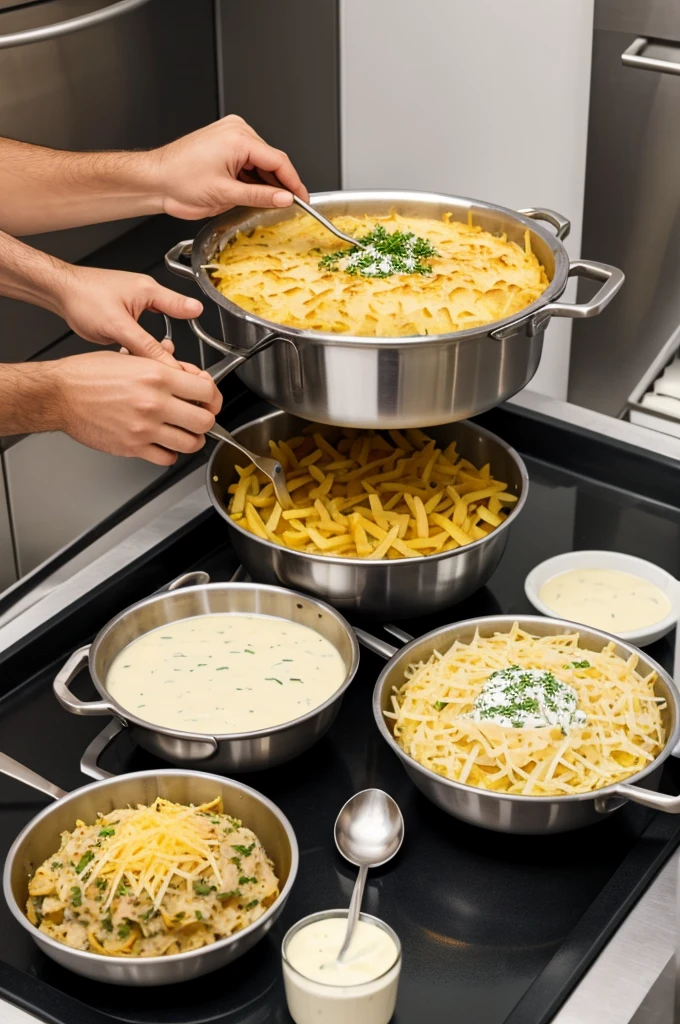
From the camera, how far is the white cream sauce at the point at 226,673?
5.05 ft

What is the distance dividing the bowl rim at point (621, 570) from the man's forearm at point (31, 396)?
739 millimetres

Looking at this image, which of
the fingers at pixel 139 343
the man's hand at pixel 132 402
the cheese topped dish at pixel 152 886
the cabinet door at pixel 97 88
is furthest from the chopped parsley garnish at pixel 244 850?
the cabinet door at pixel 97 88

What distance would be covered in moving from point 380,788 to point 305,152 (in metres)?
1.67

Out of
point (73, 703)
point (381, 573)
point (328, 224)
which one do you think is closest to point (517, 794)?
point (381, 573)

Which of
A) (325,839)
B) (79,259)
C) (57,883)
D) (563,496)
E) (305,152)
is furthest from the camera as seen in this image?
(305,152)

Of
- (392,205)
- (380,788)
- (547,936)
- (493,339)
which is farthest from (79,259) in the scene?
(547,936)

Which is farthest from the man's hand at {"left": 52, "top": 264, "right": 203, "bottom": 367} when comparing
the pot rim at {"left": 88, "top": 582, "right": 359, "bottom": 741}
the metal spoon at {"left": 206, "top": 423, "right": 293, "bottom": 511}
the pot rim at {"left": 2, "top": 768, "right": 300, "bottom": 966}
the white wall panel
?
the white wall panel

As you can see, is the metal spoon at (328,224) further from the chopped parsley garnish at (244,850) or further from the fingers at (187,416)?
the chopped parsley garnish at (244,850)

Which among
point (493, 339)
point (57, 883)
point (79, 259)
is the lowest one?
point (57, 883)

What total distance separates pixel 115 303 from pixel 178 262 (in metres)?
0.17

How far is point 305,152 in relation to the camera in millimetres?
2777

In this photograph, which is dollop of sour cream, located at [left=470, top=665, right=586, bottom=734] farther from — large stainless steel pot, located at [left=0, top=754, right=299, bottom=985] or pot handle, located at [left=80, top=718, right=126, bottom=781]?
pot handle, located at [left=80, top=718, right=126, bottom=781]

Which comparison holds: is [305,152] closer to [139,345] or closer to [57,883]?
[139,345]

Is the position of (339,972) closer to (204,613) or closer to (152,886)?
(152,886)
